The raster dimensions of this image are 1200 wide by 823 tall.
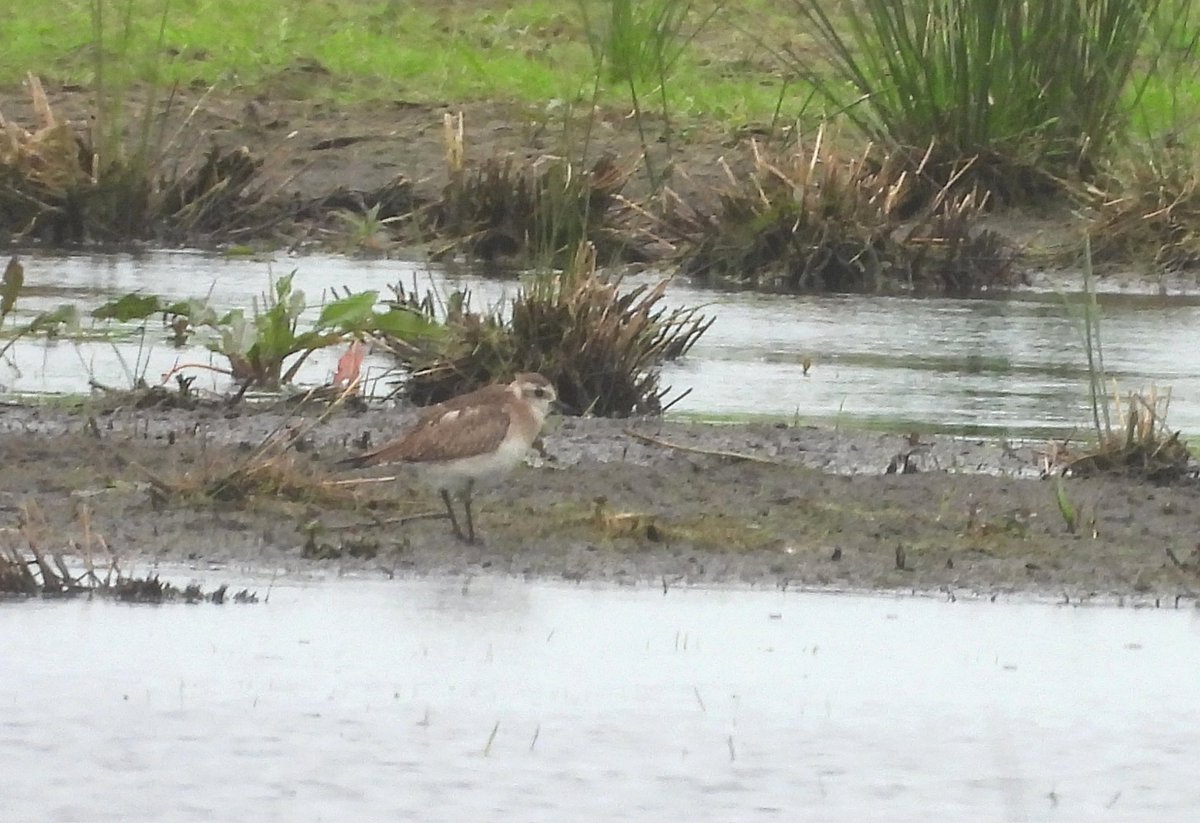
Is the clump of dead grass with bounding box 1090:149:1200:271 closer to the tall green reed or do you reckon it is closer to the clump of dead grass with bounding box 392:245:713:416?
the tall green reed

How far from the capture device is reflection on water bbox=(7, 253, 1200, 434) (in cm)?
1040

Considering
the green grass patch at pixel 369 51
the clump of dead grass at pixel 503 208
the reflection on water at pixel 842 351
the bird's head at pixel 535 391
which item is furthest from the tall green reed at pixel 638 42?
the green grass patch at pixel 369 51

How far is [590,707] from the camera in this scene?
19.6ft

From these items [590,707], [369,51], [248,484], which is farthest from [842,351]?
[369,51]

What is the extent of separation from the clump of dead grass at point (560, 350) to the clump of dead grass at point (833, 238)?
13.8ft

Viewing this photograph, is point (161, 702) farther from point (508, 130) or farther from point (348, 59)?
point (348, 59)

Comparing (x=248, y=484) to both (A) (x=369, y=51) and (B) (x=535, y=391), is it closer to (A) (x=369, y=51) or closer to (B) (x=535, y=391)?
(B) (x=535, y=391)

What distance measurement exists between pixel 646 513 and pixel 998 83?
7.85 m

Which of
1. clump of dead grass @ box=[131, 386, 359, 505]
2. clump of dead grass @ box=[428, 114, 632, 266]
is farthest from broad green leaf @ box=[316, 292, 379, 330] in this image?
clump of dead grass @ box=[428, 114, 632, 266]

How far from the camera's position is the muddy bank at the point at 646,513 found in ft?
24.4

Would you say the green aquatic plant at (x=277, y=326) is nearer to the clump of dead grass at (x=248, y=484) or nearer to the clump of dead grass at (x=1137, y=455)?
the clump of dead grass at (x=248, y=484)

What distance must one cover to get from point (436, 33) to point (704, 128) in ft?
13.8

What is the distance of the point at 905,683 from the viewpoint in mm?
6258

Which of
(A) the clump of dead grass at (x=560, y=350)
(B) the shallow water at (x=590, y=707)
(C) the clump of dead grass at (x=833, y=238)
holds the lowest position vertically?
(B) the shallow water at (x=590, y=707)
